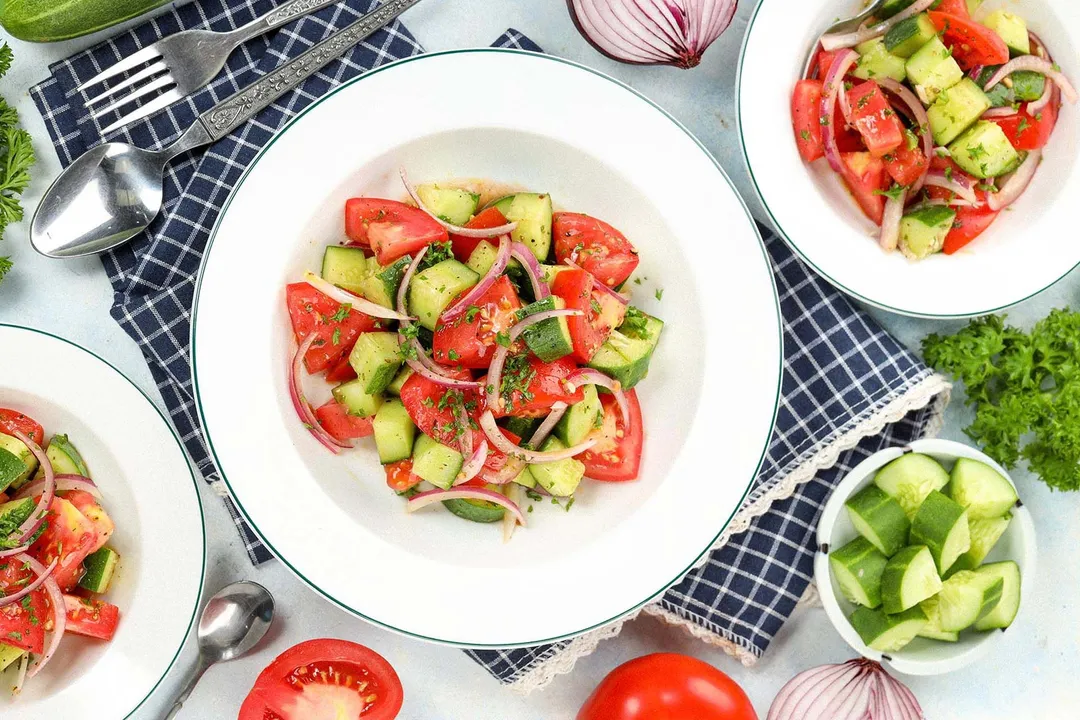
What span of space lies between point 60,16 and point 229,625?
71.6 inches

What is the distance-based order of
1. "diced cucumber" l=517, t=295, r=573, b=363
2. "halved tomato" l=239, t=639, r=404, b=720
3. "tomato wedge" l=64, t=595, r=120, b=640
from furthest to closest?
"halved tomato" l=239, t=639, r=404, b=720
"tomato wedge" l=64, t=595, r=120, b=640
"diced cucumber" l=517, t=295, r=573, b=363

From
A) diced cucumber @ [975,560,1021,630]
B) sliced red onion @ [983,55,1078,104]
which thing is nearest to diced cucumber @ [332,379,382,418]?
diced cucumber @ [975,560,1021,630]

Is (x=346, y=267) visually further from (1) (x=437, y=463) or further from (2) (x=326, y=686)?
(2) (x=326, y=686)

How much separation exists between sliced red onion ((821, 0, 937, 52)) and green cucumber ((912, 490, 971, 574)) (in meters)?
1.33

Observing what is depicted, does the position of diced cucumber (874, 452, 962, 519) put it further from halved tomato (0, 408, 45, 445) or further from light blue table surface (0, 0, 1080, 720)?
halved tomato (0, 408, 45, 445)

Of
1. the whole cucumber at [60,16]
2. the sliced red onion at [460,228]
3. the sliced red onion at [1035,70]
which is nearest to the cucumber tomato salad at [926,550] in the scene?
the sliced red onion at [1035,70]

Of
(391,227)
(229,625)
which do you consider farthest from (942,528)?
(229,625)

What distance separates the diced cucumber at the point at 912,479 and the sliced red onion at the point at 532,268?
119cm

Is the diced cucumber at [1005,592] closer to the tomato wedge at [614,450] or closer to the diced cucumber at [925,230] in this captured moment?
the diced cucumber at [925,230]

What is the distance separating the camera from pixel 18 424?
93.9 inches

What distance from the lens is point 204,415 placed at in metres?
2.26

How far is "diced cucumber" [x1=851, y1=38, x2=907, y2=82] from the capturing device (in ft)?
8.28

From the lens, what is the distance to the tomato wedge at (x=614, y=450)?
8.01 feet

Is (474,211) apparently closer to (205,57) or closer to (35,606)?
(205,57)
